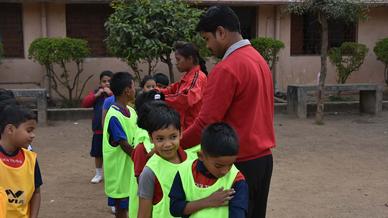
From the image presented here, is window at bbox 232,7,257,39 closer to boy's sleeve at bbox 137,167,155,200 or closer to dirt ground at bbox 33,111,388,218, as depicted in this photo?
dirt ground at bbox 33,111,388,218

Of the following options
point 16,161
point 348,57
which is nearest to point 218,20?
point 16,161

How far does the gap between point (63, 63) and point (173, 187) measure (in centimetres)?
899

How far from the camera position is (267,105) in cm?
274

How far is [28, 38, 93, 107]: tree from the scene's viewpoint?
10.4 meters

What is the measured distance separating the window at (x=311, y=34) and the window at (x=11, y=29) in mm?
6406

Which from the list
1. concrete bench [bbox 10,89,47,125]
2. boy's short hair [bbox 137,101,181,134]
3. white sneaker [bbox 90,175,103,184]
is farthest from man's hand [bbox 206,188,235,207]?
concrete bench [bbox 10,89,47,125]

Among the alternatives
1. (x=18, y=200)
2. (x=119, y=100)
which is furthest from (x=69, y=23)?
(x=18, y=200)

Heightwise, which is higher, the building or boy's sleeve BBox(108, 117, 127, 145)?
the building

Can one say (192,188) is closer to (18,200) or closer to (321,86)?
(18,200)

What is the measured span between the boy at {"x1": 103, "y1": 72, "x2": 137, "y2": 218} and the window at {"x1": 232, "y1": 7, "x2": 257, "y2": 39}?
9017mm

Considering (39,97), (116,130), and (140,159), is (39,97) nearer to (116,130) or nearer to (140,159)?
(116,130)

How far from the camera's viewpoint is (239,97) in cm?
262

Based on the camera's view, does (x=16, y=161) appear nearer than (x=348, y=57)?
Yes

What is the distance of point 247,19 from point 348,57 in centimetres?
259
